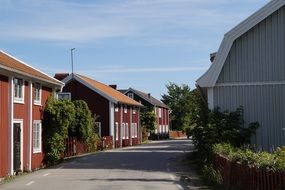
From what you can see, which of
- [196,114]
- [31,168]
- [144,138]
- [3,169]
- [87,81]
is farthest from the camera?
[144,138]

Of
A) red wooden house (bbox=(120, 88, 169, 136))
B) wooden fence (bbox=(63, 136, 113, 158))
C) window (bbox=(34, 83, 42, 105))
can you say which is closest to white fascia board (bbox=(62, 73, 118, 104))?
wooden fence (bbox=(63, 136, 113, 158))

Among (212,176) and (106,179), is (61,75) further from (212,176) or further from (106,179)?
(212,176)

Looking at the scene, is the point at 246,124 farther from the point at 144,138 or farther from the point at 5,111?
the point at 144,138

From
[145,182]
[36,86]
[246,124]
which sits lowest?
[145,182]

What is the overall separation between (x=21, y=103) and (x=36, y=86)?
303cm

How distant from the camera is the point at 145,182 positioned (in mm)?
20156

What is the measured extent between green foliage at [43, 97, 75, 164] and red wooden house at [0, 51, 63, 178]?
24.9 inches

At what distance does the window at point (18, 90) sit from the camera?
25438 millimetres

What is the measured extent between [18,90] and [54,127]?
5052 millimetres

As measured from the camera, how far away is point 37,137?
29.2 metres

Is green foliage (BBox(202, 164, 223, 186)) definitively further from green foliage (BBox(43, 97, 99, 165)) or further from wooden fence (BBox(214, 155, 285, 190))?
green foliage (BBox(43, 97, 99, 165))

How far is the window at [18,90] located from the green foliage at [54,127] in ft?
13.8

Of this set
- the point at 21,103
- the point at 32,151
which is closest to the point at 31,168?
the point at 32,151

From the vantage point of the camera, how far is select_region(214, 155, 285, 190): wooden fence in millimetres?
11563
